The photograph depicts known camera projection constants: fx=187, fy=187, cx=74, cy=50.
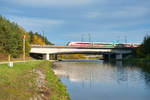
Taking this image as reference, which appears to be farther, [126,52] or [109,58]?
[109,58]

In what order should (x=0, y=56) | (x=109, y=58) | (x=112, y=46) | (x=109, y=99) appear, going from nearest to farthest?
1. (x=109, y=99)
2. (x=0, y=56)
3. (x=112, y=46)
4. (x=109, y=58)

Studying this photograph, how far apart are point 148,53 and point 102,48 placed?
25321mm

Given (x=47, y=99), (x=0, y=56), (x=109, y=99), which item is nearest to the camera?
(x=47, y=99)

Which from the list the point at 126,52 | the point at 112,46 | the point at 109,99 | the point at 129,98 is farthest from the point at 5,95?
the point at 126,52

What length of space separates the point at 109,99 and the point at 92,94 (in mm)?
2376

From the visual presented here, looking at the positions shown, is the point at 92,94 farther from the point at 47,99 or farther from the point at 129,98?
the point at 47,99

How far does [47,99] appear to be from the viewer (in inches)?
538

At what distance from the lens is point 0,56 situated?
2398 inches

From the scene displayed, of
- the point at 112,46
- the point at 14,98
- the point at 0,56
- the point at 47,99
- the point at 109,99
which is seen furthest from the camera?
the point at 112,46

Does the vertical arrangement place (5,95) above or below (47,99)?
above

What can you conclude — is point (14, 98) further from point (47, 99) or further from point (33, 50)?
point (33, 50)

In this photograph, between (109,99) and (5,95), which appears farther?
(109,99)

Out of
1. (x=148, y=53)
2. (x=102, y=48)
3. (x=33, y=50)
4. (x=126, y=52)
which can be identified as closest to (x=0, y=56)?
(x=33, y=50)

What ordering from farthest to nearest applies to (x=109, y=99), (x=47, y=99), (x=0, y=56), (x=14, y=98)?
(x=0, y=56)
(x=109, y=99)
(x=47, y=99)
(x=14, y=98)
